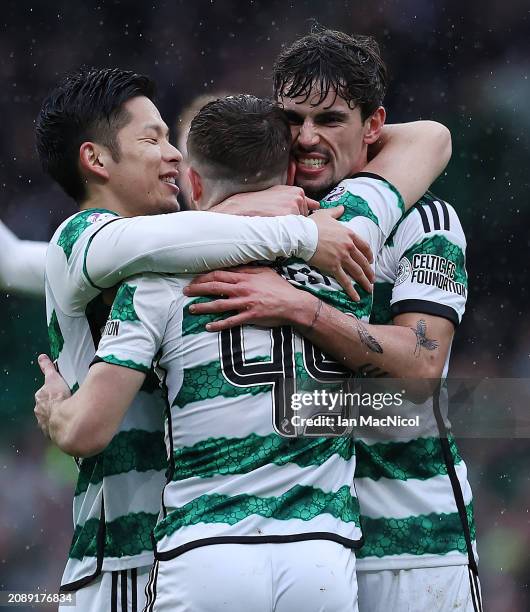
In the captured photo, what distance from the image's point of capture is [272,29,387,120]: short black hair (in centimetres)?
297

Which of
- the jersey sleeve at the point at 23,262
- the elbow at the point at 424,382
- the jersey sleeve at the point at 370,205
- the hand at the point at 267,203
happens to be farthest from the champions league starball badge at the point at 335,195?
the jersey sleeve at the point at 23,262

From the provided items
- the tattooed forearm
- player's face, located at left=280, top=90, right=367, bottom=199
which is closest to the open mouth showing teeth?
player's face, located at left=280, top=90, right=367, bottom=199

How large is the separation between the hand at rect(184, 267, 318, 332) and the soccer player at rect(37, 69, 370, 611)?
38mm

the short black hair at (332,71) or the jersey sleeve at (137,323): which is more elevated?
the short black hair at (332,71)

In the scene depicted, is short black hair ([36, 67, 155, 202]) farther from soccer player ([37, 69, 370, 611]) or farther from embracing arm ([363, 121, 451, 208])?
embracing arm ([363, 121, 451, 208])

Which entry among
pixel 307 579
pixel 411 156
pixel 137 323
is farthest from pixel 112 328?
→ pixel 411 156

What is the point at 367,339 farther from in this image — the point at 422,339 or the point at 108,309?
the point at 108,309

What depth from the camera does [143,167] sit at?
2.99 meters

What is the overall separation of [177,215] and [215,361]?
0.35 meters

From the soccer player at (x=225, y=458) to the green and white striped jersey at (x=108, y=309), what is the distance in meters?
0.09

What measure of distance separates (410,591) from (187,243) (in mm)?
1033

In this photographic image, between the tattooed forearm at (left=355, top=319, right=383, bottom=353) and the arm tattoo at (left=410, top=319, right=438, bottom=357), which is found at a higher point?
the arm tattoo at (left=410, top=319, right=438, bottom=357)

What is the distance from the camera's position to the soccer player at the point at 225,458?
2.23 m

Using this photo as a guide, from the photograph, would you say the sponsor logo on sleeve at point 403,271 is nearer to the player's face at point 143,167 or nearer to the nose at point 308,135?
the nose at point 308,135
